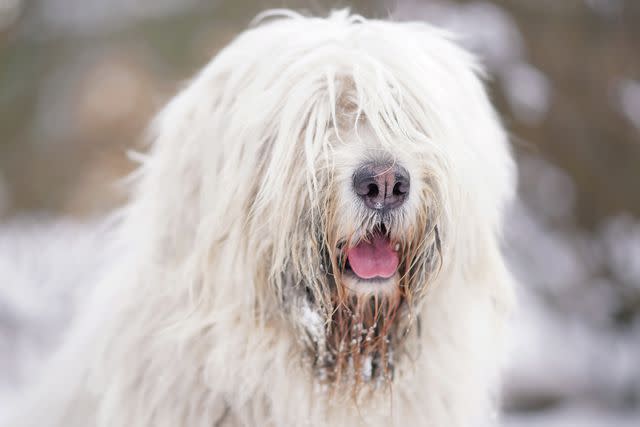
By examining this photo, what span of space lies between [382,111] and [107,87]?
624 centimetres

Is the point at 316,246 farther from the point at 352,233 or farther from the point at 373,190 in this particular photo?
the point at 373,190

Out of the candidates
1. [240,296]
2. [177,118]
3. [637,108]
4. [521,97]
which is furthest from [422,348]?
[637,108]

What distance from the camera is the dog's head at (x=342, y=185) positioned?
6.36ft

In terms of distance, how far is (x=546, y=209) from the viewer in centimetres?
559

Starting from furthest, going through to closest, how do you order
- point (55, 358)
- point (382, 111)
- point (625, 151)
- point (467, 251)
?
point (625, 151), point (55, 358), point (467, 251), point (382, 111)

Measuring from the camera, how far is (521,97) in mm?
5398

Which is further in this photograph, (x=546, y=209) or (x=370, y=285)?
(x=546, y=209)

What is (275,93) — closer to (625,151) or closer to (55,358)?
(55,358)

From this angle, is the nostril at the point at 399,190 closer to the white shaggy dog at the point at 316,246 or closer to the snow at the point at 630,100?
the white shaggy dog at the point at 316,246

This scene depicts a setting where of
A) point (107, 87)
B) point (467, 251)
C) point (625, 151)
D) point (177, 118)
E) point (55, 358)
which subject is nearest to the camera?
point (467, 251)

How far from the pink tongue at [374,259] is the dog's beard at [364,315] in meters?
0.02

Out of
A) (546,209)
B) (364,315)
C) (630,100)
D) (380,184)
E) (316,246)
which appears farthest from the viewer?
(546,209)

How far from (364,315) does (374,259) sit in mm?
182

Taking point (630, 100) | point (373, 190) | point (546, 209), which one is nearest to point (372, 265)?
point (373, 190)
